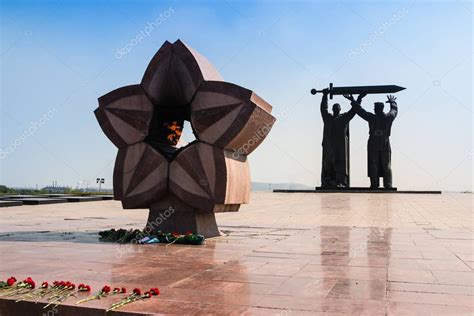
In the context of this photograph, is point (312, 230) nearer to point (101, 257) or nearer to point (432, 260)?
point (432, 260)

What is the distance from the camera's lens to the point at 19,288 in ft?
13.6

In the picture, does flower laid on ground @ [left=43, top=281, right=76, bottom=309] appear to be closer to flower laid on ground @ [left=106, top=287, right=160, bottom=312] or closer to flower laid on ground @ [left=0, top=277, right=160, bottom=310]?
flower laid on ground @ [left=0, top=277, right=160, bottom=310]

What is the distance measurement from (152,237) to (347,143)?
85.6ft

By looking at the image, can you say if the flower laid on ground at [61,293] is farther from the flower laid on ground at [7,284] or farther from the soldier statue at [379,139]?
the soldier statue at [379,139]

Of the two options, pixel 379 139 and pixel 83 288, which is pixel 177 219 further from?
pixel 379 139

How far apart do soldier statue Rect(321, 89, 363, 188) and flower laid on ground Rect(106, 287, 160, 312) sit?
1124 inches

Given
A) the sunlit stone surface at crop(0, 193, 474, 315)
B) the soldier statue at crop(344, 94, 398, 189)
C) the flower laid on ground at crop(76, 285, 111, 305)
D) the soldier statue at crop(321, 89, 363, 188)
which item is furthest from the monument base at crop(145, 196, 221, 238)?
the soldier statue at crop(321, 89, 363, 188)

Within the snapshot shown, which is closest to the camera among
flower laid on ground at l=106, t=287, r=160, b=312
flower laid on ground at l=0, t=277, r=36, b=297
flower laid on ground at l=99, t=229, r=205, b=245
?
flower laid on ground at l=106, t=287, r=160, b=312

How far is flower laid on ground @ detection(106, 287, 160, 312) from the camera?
3670mm

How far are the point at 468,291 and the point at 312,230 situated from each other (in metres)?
6.16

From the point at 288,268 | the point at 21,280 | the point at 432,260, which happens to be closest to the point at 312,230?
the point at 432,260

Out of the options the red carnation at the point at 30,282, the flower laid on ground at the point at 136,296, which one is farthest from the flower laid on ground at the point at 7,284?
the flower laid on ground at the point at 136,296

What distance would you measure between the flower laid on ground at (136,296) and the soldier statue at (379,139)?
2797 centimetres

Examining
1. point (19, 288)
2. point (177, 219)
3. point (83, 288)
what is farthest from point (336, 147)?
point (19, 288)
